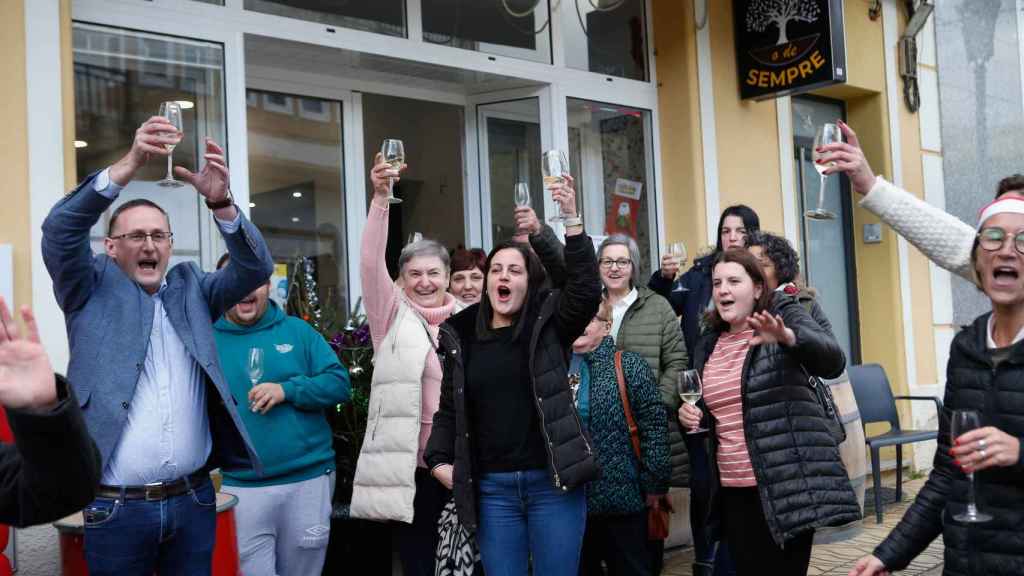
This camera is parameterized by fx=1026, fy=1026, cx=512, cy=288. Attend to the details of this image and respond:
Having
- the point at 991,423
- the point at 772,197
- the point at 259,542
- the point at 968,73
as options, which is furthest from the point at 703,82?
the point at 991,423

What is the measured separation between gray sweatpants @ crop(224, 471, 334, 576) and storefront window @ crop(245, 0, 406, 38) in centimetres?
294

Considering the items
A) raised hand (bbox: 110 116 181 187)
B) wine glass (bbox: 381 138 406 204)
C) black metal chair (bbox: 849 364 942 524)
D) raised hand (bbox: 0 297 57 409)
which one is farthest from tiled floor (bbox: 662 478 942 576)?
raised hand (bbox: 0 297 57 409)

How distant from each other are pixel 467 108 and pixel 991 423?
553cm

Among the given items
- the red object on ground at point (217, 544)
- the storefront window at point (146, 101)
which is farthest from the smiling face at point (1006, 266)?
the storefront window at point (146, 101)

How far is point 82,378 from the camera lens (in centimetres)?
313

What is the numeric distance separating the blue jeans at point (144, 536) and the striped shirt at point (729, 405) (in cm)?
198

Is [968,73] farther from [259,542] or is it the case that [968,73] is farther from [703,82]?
[259,542]

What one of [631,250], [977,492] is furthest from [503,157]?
[977,492]

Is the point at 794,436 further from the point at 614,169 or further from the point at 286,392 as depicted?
the point at 614,169

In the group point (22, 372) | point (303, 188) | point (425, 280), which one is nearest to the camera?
point (22, 372)

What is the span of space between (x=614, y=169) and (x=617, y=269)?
2.62m

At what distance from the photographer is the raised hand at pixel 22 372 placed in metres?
1.62

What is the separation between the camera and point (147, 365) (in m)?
3.25

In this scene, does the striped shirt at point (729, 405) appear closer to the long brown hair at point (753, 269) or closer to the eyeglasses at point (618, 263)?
the long brown hair at point (753, 269)
